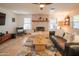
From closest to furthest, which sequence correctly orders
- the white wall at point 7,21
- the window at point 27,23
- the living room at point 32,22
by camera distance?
1. the living room at point 32,22
2. the white wall at point 7,21
3. the window at point 27,23

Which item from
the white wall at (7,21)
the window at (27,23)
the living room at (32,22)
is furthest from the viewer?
the window at (27,23)

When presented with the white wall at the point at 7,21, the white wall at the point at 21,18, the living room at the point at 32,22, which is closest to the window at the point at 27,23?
the living room at the point at 32,22

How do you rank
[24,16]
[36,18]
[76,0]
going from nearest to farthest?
[76,0] < [24,16] < [36,18]

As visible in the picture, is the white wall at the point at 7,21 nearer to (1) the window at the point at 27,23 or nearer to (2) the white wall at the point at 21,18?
(2) the white wall at the point at 21,18

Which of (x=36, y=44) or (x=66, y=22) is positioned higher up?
(x=66, y=22)

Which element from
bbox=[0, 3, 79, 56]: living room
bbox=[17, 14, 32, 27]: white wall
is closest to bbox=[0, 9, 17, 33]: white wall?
bbox=[0, 3, 79, 56]: living room

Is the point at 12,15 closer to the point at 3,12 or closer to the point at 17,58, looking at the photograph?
the point at 3,12

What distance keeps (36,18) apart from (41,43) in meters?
3.54

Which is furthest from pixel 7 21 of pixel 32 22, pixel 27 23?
pixel 32 22

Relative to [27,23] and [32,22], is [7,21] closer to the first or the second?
[27,23]

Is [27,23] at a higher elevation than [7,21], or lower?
lower

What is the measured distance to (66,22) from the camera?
6480 millimetres

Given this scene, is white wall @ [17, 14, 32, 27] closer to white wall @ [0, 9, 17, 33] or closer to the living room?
the living room

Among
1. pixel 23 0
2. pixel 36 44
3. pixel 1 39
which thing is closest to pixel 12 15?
pixel 1 39
